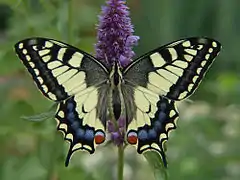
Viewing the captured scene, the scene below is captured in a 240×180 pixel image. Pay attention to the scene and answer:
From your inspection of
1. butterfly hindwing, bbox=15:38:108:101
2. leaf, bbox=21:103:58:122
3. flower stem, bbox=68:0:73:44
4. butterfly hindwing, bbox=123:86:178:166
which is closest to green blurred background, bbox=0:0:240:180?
flower stem, bbox=68:0:73:44

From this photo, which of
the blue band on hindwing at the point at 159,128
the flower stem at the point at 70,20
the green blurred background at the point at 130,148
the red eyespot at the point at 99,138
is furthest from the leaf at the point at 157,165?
the flower stem at the point at 70,20

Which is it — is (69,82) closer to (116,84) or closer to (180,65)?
(116,84)

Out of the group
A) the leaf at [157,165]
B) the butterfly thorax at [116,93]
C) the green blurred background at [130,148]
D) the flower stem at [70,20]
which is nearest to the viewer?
the leaf at [157,165]

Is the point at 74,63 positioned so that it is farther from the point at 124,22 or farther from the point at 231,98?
the point at 231,98

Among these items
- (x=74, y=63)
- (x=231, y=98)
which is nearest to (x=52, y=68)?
(x=74, y=63)

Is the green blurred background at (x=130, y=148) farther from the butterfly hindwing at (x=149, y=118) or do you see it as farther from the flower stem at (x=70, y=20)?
the butterfly hindwing at (x=149, y=118)

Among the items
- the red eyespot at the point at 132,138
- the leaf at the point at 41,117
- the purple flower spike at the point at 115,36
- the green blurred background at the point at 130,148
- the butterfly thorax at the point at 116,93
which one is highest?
the purple flower spike at the point at 115,36

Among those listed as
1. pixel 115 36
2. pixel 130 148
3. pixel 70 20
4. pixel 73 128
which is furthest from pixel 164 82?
pixel 130 148
